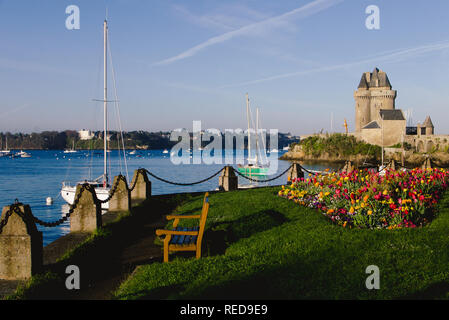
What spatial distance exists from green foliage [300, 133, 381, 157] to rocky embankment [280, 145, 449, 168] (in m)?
0.83

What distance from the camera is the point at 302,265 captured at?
668 cm

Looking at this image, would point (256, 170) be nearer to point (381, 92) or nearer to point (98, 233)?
point (98, 233)

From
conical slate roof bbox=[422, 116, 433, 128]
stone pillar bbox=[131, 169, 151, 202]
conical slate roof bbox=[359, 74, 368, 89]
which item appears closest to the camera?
stone pillar bbox=[131, 169, 151, 202]

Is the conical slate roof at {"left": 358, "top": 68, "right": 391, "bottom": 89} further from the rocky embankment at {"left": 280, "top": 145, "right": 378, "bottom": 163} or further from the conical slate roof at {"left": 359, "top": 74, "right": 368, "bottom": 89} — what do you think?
the rocky embankment at {"left": 280, "top": 145, "right": 378, "bottom": 163}

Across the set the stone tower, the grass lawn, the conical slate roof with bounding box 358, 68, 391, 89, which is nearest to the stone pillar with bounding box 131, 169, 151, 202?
the grass lawn

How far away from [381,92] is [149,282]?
106407mm

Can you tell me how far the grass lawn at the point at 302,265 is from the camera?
5715 millimetres

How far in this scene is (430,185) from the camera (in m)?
12.8

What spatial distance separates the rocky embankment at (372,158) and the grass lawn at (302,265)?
56.5 m

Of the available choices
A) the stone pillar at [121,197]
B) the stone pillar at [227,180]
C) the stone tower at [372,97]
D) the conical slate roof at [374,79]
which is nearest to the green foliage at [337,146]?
the stone tower at [372,97]

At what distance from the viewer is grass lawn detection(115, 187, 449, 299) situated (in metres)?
5.71

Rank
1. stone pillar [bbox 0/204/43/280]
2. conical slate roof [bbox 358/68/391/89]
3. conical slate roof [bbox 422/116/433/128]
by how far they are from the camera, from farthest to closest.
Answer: conical slate roof [bbox 358/68/391/89] < conical slate roof [bbox 422/116/433/128] < stone pillar [bbox 0/204/43/280]
